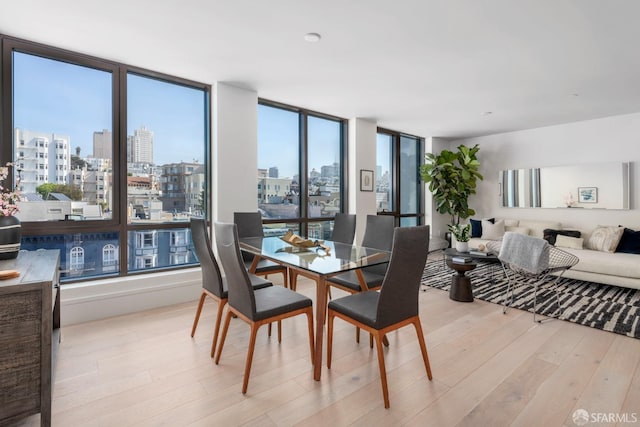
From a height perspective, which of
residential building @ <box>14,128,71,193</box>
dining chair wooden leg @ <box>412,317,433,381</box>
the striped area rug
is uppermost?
residential building @ <box>14,128,71,193</box>

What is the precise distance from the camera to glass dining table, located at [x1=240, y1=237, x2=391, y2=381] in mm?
1964

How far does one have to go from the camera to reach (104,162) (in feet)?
10.4

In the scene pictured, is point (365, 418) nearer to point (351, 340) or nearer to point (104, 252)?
point (351, 340)

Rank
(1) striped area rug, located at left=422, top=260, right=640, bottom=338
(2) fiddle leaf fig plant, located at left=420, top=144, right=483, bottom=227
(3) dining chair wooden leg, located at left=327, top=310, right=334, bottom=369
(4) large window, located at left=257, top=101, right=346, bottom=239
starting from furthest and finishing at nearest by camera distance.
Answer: (2) fiddle leaf fig plant, located at left=420, top=144, right=483, bottom=227 → (4) large window, located at left=257, top=101, right=346, bottom=239 → (1) striped area rug, located at left=422, top=260, right=640, bottom=338 → (3) dining chair wooden leg, located at left=327, top=310, right=334, bottom=369

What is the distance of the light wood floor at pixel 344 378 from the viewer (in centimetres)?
167

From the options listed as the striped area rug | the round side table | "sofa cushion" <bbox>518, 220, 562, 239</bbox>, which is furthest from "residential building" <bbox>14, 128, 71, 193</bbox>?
"sofa cushion" <bbox>518, 220, 562, 239</bbox>

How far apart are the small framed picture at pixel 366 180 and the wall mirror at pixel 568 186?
2.82 meters

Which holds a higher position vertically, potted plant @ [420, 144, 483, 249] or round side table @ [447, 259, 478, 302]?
potted plant @ [420, 144, 483, 249]

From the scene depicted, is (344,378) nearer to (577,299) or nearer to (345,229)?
(345,229)

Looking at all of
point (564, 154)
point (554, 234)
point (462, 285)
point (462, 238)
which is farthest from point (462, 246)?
point (564, 154)

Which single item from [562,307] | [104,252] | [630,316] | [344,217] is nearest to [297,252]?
[344,217]

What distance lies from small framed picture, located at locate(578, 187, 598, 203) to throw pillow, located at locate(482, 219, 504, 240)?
1204 millimetres

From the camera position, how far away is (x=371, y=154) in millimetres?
5320

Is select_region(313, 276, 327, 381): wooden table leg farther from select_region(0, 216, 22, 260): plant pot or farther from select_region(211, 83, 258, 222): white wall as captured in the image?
select_region(211, 83, 258, 222): white wall
